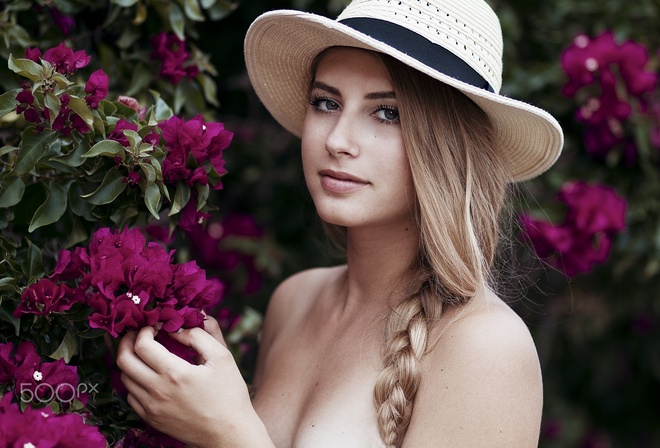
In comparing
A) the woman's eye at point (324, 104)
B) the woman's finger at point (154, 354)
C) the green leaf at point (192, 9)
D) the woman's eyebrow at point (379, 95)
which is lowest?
the woman's finger at point (154, 354)

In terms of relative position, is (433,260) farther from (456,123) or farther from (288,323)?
(288,323)

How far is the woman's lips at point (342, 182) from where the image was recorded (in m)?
1.98

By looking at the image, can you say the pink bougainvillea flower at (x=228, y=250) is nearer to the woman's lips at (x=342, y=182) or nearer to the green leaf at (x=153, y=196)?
the woman's lips at (x=342, y=182)

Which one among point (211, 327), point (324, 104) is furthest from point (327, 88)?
point (211, 327)

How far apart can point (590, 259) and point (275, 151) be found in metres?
1.59

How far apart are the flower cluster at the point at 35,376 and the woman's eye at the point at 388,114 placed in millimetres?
900

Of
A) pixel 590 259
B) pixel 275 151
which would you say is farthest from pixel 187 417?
pixel 275 151

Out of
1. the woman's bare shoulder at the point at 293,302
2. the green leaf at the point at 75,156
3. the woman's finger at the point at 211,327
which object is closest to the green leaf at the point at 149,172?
the green leaf at the point at 75,156

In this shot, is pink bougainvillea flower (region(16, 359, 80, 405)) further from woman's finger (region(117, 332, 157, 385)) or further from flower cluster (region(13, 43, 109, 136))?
flower cluster (region(13, 43, 109, 136))

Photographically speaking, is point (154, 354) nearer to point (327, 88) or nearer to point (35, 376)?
point (35, 376)

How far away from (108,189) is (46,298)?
0.27 meters

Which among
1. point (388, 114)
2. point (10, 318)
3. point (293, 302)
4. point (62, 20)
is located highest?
point (388, 114)

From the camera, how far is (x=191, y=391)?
1.72 meters

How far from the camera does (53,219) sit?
1.81m
